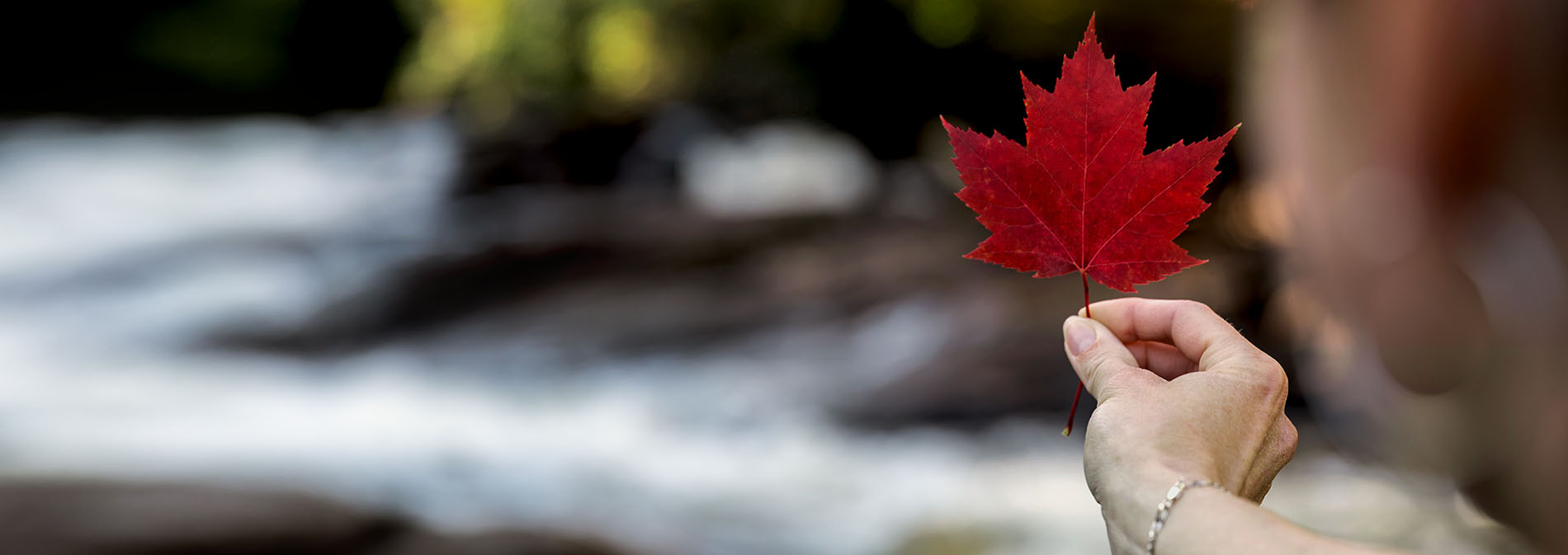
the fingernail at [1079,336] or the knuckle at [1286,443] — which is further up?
the fingernail at [1079,336]

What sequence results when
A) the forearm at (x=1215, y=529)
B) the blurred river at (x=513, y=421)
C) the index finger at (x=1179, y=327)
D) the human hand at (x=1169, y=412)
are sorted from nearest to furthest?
the forearm at (x=1215, y=529) < the human hand at (x=1169, y=412) < the index finger at (x=1179, y=327) < the blurred river at (x=513, y=421)

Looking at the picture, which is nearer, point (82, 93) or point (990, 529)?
point (990, 529)

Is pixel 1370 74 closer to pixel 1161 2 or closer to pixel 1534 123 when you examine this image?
pixel 1534 123

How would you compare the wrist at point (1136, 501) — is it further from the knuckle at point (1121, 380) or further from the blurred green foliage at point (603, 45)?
the blurred green foliage at point (603, 45)

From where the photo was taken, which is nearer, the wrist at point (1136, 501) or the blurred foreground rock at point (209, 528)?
the wrist at point (1136, 501)

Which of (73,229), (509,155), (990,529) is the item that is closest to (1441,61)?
(990,529)

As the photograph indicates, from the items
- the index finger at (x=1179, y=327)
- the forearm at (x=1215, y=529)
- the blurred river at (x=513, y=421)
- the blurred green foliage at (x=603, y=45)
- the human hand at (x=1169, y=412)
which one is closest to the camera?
the forearm at (x=1215, y=529)

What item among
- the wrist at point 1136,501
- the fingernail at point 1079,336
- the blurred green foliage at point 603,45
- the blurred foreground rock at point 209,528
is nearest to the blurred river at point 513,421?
the blurred foreground rock at point 209,528

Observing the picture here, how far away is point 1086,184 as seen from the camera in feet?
3.01

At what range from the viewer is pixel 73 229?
750cm

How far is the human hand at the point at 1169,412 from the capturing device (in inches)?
31.4

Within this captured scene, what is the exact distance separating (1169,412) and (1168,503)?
0.34 ft

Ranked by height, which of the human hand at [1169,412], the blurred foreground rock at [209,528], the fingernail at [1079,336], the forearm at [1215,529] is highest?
the blurred foreground rock at [209,528]

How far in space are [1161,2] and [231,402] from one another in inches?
251
